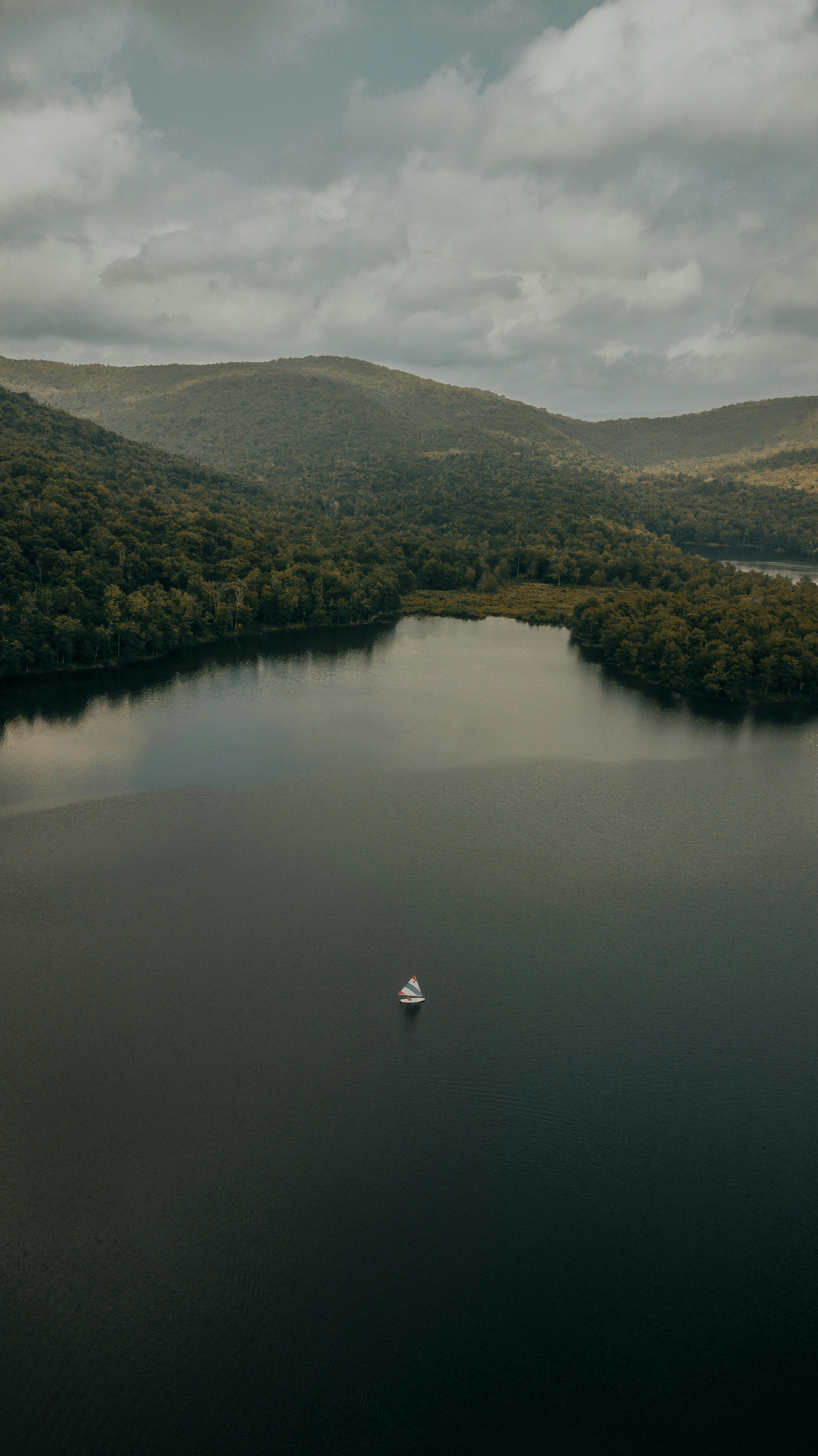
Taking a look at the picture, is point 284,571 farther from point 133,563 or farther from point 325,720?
point 325,720

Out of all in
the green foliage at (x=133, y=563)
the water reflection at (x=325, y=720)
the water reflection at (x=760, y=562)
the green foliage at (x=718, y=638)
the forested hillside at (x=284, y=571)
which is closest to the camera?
the water reflection at (x=325, y=720)

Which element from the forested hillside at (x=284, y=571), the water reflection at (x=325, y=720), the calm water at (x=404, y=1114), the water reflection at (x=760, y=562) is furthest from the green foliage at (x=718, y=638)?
the water reflection at (x=760, y=562)

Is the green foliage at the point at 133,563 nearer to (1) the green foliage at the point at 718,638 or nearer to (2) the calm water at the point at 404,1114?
(2) the calm water at the point at 404,1114

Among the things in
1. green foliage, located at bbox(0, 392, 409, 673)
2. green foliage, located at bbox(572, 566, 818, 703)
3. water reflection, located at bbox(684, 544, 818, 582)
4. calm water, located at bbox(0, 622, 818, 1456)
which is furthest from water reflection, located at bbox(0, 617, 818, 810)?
water reflection, located at bbox(684, 544, 818, 582)

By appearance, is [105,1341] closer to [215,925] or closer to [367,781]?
[215,925]

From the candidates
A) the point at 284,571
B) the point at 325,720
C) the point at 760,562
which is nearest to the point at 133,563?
the point at 284,571
